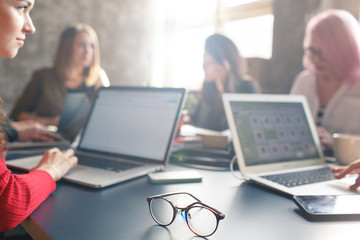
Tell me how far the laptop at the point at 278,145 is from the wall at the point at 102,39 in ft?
10.0

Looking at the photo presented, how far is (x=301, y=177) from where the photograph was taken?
790 millimetres

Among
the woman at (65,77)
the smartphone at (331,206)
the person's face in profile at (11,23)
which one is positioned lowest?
the woman at (65,77)

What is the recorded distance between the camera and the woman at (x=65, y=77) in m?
2.18

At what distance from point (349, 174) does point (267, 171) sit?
245 mm

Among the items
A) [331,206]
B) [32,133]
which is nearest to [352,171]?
[331,206]

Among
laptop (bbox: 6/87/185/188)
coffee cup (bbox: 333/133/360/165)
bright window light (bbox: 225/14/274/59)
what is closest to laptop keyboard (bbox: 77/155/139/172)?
laptop (bbox: 6/87/185/188)

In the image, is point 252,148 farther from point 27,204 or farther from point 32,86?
point 32,86

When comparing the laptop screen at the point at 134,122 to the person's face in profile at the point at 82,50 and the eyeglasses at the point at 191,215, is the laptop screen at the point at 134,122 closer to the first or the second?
the eyeglasses at the point at 191,215

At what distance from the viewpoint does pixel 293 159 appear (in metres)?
0.91

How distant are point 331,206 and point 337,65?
1295mm

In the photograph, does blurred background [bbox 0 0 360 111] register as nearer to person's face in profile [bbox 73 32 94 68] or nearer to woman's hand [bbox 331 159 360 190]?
person's face in profile [bbox 73 32 94 68]

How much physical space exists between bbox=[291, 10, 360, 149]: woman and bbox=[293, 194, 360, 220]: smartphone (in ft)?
3.46

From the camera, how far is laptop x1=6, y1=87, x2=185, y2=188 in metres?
0.83

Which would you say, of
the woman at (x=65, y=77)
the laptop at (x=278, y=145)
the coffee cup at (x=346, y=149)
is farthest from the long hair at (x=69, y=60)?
the coffee cup at (x=346, y=149)
